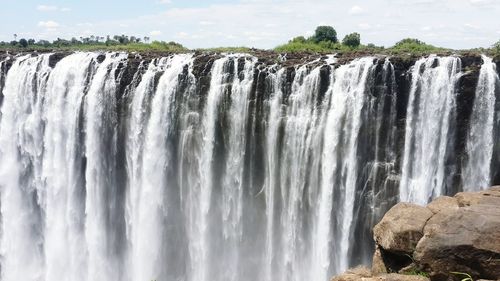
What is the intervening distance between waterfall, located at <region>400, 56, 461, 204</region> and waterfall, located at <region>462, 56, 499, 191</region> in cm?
68

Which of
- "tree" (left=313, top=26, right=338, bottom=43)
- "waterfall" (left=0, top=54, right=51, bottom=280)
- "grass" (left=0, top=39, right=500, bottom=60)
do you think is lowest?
"waterfall" (left=0, top=54, right=51, bottom=280)

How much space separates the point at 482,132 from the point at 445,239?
335 inches

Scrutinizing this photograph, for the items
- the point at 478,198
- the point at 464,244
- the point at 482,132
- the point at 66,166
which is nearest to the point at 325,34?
the point at 482,132

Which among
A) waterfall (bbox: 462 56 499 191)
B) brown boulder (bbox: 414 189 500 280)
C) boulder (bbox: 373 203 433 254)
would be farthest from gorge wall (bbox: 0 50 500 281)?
brown boulder (bbox: 414 189 500 280)

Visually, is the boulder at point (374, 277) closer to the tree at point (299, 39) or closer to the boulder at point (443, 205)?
the boulder at point (443, 205)

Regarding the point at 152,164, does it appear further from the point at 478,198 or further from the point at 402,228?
the point at 478,198

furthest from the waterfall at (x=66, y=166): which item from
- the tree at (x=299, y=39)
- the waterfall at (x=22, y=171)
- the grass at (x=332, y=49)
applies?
the tree at (x=299, y=39)

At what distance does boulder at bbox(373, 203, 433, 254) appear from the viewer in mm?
11920

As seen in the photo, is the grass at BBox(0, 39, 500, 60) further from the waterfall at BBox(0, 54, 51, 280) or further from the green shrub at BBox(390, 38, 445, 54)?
the waterfall at BBox(0, 54, 51, 280)

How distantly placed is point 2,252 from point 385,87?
67.0 feet

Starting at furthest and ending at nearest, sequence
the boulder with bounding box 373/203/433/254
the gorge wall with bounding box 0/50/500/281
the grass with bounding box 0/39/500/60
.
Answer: the grass with bounding box 0/39/500/60 → the gorge wall with bounding box 0/50/500/281 → the boulder with bounding box 373/203/433/254

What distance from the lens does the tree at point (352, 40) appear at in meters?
30.8

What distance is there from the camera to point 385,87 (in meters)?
19.0

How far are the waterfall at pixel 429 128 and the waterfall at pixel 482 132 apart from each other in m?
0.68
